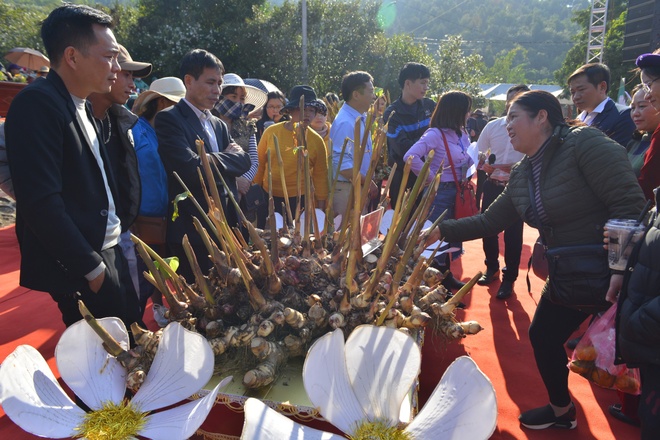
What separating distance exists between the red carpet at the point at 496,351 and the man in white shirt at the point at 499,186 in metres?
0.12

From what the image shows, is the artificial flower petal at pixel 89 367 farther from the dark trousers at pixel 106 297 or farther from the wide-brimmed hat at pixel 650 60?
the wide-brimmed hat at pixel 650 60

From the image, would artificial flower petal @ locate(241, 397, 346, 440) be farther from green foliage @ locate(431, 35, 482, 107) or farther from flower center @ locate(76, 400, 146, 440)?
green foliage @ locate(431, 35, 482, 107)


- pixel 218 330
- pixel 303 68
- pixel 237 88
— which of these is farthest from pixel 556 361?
pixel 303 68

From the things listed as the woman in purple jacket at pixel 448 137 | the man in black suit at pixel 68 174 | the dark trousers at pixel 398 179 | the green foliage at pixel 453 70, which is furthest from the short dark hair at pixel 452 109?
the green foliage at pixel 453 70

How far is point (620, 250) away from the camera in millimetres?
1276

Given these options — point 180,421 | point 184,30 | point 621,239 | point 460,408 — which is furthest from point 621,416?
point 184,30

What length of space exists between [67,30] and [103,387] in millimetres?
966

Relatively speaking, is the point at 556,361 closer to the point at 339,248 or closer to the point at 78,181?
the point at 339,248

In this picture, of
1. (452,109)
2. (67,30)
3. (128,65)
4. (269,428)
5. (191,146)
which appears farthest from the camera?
(452,109)

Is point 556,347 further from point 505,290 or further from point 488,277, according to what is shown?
point 488,277

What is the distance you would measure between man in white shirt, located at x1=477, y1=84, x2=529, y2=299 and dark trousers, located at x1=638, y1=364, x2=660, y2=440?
1.74 m

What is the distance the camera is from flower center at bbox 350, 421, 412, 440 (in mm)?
898

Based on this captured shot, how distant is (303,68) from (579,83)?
398 inches

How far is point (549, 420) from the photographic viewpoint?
1.57 meters
